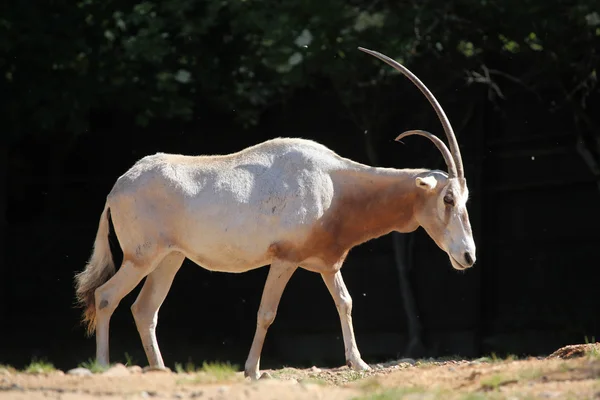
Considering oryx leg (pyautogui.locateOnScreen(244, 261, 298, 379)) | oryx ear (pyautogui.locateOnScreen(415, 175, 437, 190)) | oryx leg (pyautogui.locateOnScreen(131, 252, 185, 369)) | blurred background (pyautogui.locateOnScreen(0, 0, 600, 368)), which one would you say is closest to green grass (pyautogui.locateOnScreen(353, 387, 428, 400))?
oryx leg (pyautogui.locateOnScreen(244, 261, 298, 379))

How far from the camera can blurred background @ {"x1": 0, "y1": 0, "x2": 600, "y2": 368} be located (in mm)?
10422

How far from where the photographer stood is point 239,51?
11.2m

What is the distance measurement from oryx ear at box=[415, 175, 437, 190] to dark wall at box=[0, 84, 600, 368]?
3.58 metres

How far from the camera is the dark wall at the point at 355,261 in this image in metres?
10.6

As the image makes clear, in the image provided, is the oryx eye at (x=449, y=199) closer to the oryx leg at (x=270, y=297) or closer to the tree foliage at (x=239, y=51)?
the oryx leg at (x=270, y=297)

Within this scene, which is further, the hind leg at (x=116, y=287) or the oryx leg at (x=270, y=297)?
the hind leg at (x=116, y=287)

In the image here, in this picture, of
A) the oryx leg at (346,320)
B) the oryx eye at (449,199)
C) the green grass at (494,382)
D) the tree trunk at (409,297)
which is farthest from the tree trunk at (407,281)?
the green grass at (494,382)

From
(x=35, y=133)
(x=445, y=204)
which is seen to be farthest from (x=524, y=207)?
(x=35, y=133)

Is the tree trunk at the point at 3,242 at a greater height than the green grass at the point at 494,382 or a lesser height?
lesser

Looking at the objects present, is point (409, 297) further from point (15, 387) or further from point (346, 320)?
point (15, 387)

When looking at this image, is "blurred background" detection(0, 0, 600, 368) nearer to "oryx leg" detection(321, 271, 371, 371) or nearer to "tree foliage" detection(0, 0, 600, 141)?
"tree foliage" detection(0, 0, 600, 141)

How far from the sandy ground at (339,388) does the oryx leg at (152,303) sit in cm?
154

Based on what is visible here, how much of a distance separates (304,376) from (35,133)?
5269 mm

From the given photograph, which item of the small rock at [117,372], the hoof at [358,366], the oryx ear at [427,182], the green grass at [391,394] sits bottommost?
the hoof at [358,366]
